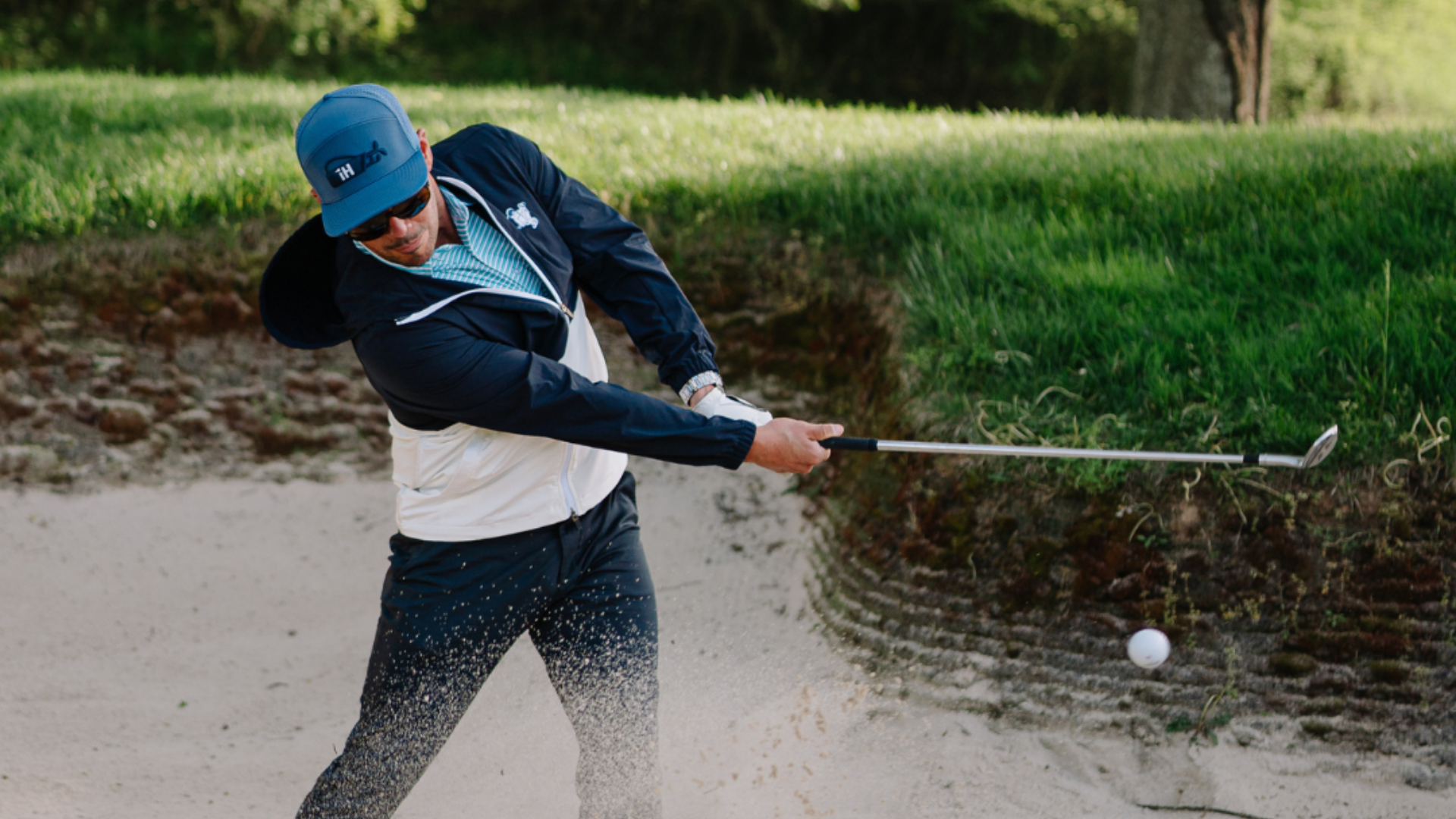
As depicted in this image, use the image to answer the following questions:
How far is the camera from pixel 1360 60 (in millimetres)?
14859

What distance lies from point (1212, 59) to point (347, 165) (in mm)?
7937

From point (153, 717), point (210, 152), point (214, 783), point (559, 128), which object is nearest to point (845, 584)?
point (214, 783)

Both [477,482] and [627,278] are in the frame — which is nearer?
[477,482]

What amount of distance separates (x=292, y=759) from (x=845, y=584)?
2.19 metres

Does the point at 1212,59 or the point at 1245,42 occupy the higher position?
the point at 1245,42

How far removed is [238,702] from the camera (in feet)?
14.6

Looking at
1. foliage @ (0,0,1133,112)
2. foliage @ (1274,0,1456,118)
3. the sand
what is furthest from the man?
foliage @ (1274,0,1456,118)

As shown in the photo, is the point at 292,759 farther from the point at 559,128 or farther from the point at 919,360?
the point at 559,128

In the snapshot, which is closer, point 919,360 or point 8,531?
point 919,360

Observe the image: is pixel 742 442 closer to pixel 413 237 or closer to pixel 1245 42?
pixel 413 237

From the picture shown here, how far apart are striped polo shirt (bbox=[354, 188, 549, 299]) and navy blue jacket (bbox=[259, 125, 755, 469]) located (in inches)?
1.1

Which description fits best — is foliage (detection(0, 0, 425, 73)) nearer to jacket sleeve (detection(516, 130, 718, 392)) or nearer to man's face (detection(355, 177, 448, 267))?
jacket sleeve (detection(516, 130, 718, 392))

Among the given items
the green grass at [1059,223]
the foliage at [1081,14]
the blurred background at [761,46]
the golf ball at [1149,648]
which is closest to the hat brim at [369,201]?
the green grass at [1059,223]

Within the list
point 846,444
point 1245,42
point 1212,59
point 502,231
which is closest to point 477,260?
point 502,231
